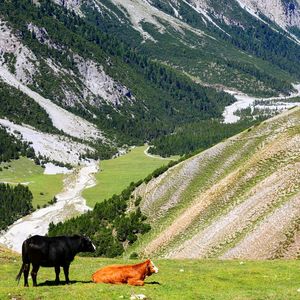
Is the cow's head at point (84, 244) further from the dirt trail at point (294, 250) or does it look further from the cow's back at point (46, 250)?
the dirt trail at point (294, 250)

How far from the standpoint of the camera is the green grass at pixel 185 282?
32.6m

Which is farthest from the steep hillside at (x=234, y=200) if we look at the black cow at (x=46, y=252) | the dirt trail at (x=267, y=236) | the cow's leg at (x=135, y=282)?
the black cow at (x=46, y=252)

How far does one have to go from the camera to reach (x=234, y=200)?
276ft

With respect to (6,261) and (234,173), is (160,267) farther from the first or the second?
(234,173)

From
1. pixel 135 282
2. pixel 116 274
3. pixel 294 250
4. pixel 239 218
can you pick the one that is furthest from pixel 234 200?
pixel 135 282

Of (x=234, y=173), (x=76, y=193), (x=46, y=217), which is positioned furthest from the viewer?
(x=76, y=193)

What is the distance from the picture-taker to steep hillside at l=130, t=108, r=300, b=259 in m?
69.5

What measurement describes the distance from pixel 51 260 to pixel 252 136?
2956 inches

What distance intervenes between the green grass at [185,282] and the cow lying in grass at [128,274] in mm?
691

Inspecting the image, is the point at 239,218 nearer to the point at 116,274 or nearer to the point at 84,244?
the point at 116,274

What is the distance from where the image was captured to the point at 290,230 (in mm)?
67250

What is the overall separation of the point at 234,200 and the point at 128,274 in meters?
50.7

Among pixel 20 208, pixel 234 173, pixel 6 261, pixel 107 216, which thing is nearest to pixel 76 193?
pixel 20 208

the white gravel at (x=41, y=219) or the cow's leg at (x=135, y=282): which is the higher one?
the cow's leg at (x=135, y=282)
